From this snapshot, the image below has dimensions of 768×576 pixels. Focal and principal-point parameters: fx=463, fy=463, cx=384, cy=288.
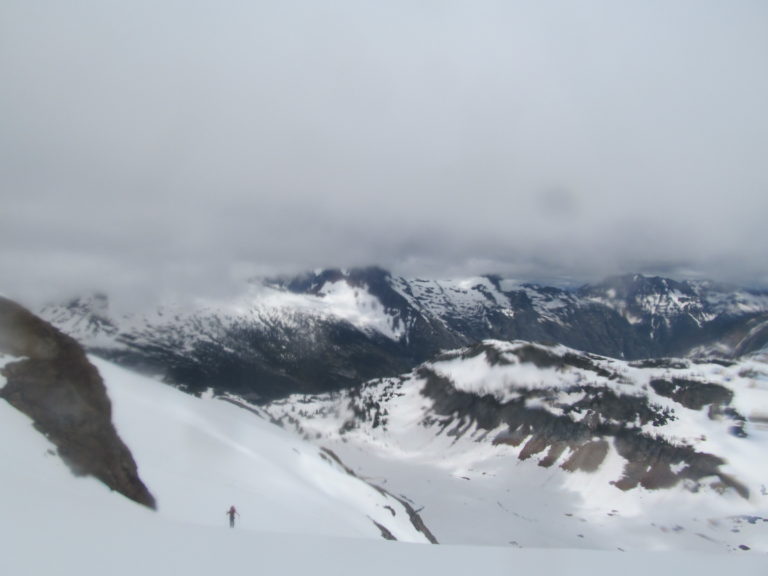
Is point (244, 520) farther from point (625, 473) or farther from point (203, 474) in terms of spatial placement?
point (625, 473)

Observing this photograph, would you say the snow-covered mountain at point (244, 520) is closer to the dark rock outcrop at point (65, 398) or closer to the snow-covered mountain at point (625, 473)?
the dark rock outcrop at point (65, 398)

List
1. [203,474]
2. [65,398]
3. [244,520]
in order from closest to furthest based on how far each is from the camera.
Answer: [65,398] → [244,520] → [203,474]

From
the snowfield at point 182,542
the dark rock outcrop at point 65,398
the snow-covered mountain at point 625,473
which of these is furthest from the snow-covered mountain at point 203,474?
the snow-covered mountain at point 625,473

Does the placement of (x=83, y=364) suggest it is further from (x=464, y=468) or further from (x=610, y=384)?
(x=610, y=384)

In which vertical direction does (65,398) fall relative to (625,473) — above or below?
above

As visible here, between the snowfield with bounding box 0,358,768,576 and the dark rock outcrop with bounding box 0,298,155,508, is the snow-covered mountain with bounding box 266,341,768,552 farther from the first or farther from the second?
the dark rock outcrop with bounding box 0,298,155,508

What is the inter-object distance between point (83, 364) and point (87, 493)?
34.8 feet

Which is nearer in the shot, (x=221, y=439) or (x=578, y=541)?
(x=221, y=439)

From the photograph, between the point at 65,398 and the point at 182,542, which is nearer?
the point at 182,542

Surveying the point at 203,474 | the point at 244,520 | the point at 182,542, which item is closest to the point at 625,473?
the point at 203,474

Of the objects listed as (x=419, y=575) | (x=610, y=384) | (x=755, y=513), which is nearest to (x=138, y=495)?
(x=419, y=575)

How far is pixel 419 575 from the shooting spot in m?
6.11

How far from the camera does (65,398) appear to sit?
19.9 meters

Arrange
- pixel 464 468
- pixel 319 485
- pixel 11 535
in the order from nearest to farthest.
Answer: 1. pixel 11 535
2. pixel 319 485
3. pixel 464 468
